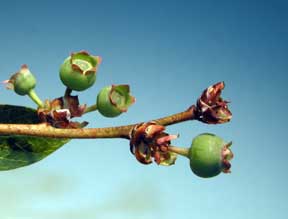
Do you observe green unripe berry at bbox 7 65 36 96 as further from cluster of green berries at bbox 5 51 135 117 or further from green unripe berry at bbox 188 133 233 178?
green unripe berry at bbox 188 133 233 178

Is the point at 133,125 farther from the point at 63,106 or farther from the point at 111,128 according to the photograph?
the point at 63,106

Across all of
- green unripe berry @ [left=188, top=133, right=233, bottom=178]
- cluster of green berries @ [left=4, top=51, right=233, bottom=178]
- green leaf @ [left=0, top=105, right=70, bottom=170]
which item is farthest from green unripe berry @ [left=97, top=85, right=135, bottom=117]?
green unripe berry @ [left=188, top=133, right=233, bottom=178]

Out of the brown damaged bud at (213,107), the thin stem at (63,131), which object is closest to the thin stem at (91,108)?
the thin stem at (63,131)

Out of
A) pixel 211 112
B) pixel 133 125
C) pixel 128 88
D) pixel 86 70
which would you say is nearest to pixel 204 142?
pixel 211 112

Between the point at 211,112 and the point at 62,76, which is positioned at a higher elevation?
the point at 62,76

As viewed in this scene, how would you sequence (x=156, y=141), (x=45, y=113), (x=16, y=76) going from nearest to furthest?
(x=156, y=141) → (x=45, y=113) → (x=16, y=76)

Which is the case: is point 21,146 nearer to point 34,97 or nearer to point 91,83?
point 34,97
